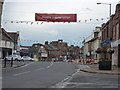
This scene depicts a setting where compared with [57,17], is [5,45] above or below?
below

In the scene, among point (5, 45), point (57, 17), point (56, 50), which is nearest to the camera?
point (57, 17)

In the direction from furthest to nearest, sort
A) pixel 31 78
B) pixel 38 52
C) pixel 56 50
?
pixel 56 50 → pixel 38 52 → pixel 31 78

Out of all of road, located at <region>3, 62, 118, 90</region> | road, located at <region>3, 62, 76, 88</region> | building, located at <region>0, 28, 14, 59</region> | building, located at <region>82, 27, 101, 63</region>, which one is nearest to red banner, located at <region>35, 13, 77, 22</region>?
road, located at <region>3, 62, 76, 88</region>

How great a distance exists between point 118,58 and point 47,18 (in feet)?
43.0

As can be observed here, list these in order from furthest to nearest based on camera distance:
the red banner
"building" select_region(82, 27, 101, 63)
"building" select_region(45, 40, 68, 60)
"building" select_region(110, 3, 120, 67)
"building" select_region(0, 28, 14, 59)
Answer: "building" select_region(45, 40, 68, 60), "building" select_region(0, 28, 14, 59), "building" select_region(82, 27, 101, 63), "building" select_region(110, 3, 120, 67), the red banner

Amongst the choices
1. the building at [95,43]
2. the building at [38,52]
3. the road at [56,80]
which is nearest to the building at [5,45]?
the building at [95,43]

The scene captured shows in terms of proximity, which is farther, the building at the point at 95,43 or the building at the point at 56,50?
the building at the point at 56,50

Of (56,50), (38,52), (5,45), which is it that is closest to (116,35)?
(5,45)

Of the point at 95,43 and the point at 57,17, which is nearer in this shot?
the point at 57,17

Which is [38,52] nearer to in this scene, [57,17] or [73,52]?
[73,52]

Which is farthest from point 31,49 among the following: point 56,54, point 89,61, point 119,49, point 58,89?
point 58,89

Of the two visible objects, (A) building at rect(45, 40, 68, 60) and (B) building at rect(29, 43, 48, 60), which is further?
(A) building at rect(45, 40, 68, 60)

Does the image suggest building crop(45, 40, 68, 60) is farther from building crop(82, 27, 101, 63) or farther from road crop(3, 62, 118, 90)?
road crop(3, 62, 118, 90)

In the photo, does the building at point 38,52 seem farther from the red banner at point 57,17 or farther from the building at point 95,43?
the red banner at point 57,17
